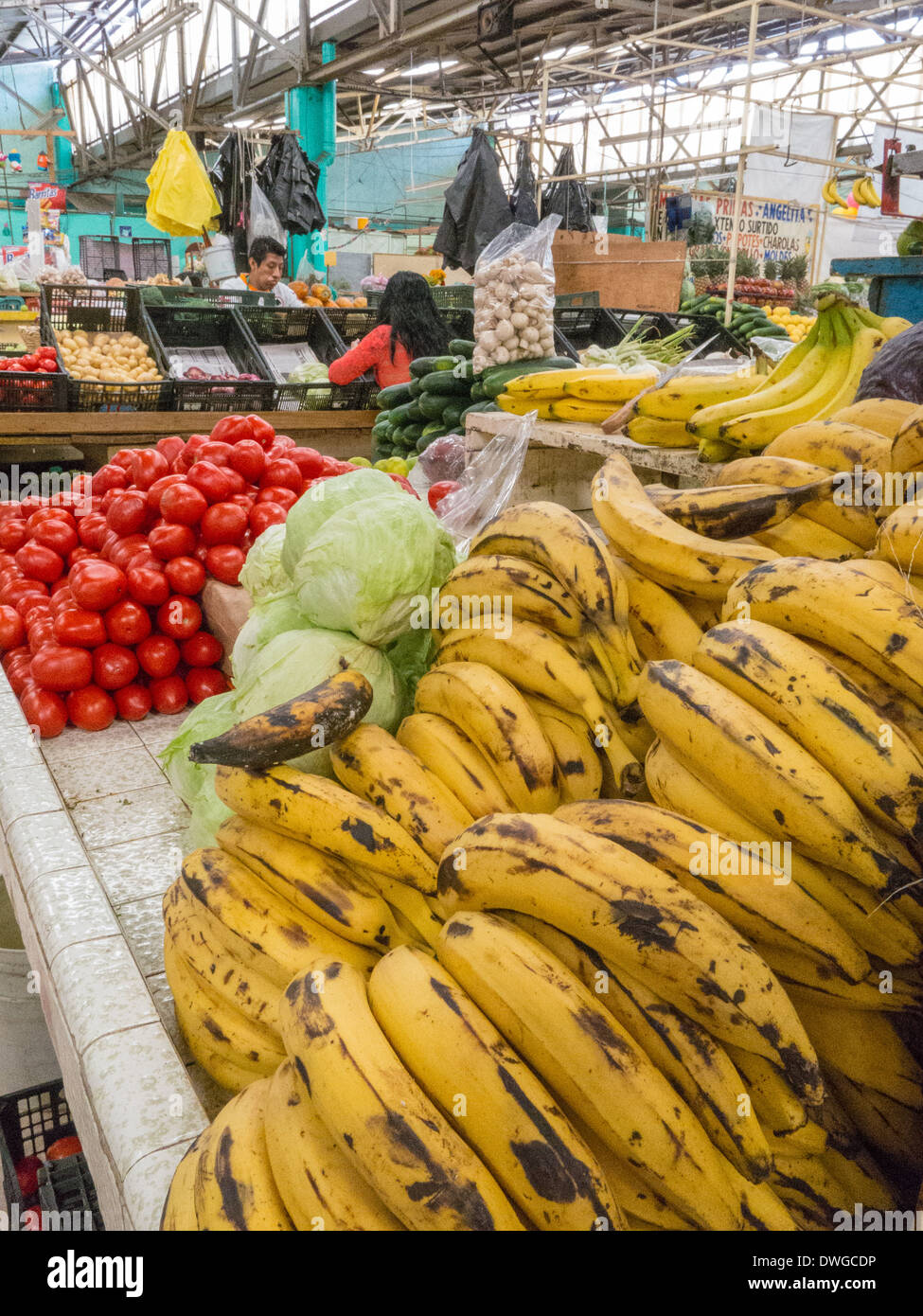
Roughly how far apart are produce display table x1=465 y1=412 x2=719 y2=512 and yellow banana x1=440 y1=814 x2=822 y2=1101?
66.6 inches

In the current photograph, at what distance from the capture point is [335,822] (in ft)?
3.85

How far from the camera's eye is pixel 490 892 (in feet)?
3.01

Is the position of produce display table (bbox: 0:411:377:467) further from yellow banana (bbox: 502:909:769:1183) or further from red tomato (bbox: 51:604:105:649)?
yellow banana (bbox: 502:909:769:1183)

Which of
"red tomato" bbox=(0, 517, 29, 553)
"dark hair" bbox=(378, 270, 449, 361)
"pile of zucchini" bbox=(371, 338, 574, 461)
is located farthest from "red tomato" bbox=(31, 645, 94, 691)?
"dark hair" bbox=(378, 270, 449, 361)

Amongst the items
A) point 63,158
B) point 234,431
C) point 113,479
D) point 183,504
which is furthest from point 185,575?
point 63,158

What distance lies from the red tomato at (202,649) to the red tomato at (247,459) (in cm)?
57

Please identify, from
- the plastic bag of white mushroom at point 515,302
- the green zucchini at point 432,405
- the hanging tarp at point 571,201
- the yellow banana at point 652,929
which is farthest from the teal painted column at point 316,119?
the yellow banana at point 652,929

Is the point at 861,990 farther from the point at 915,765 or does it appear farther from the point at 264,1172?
the point at 264,1172

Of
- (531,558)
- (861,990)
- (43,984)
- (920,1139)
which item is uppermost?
(531,558)

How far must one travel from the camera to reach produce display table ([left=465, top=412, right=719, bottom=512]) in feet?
8.20

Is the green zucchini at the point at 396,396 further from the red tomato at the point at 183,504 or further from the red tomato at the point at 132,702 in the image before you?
the red tomato at the point at 132,702
